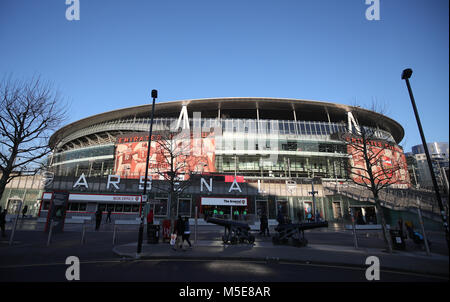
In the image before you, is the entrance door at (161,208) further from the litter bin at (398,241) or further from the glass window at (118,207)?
the litter bin at (398,241)

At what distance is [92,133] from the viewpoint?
174 ft

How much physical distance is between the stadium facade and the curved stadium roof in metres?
0.23

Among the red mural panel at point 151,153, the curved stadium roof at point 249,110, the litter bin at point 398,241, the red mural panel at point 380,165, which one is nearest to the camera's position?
the litter bin at point 398,241

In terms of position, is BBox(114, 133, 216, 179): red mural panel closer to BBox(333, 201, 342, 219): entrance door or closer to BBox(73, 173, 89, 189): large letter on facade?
BBox(73, 173, 89, 189): large letter on facade

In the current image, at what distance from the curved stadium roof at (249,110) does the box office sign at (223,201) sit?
21.2 m

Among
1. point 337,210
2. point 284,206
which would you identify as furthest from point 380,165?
point 284,206

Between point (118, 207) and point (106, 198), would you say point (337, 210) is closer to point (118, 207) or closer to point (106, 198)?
point (118, 207)

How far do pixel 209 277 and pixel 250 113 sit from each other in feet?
161

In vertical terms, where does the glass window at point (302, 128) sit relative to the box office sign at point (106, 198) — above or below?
above

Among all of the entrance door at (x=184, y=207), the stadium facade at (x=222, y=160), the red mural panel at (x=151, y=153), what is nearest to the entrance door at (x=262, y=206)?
the stadium facade at (x=222, y=160)

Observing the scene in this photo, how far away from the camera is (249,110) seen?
52531mm

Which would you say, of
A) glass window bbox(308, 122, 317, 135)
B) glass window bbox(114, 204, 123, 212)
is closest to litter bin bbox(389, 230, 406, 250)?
glass window bbox(114, 204, 123, 212)

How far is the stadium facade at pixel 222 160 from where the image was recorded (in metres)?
29.2

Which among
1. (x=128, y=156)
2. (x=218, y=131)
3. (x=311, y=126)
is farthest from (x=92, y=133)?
(x=311, y=126)
